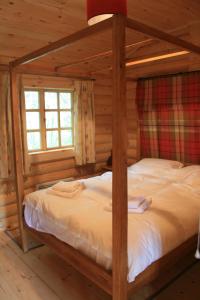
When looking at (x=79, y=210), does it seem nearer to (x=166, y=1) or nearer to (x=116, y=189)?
(x=116, y=189)

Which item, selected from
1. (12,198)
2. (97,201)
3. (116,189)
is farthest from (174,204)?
(12,198)

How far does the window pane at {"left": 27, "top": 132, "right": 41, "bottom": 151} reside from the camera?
141 inches

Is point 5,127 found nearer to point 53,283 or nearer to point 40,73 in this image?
point 40,73

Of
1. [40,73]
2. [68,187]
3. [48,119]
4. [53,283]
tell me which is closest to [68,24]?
[40,73]

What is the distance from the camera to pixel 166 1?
8.32 feet

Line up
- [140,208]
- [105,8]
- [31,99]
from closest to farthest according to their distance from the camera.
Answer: [105,8] < [140,208] < [31,99]

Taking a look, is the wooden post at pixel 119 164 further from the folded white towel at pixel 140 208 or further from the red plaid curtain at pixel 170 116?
the red plaid curtain at pixel 170 116

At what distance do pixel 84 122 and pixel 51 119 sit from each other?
492mm

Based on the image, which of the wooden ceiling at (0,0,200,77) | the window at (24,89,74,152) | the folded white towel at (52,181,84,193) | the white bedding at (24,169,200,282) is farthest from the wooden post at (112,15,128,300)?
the window at (24,89,74,152)

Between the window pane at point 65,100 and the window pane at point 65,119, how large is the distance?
0.09m

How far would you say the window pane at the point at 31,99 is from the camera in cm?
351

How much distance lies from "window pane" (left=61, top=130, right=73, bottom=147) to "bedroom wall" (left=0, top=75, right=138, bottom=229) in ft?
0.78

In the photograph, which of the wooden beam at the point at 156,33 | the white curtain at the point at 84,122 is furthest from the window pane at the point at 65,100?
the wooden beam at the point at 156,33

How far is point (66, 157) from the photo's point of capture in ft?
12.4
